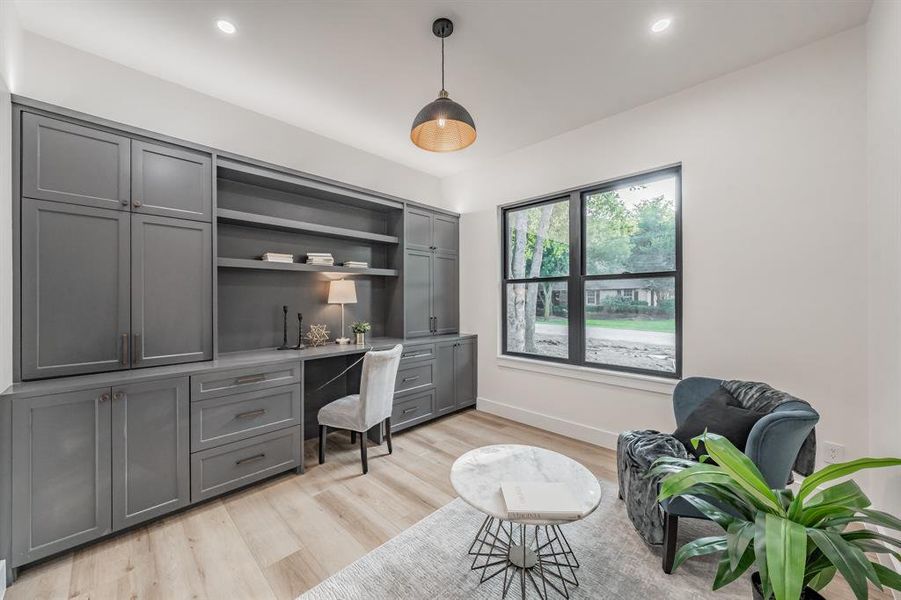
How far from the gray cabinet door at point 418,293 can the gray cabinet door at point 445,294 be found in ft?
0.26

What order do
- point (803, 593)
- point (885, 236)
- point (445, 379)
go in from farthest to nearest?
point (445, 379) < point (885, 236) < point (803, 593)

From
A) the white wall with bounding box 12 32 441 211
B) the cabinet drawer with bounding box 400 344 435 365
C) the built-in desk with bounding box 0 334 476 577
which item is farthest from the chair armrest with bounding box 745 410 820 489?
the white wall with bounding box 12 32 441 211

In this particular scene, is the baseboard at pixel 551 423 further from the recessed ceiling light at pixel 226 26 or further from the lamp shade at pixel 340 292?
the recessed ceiling light at pixel 226 26

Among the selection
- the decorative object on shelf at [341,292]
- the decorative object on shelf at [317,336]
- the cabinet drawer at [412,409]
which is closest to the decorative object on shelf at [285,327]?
the decorative object on shelf at [317,336]

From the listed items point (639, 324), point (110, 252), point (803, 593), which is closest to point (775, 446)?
point (803, 593)

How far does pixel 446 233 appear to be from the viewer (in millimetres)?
4352

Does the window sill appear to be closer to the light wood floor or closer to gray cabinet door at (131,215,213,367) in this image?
the light wood floor

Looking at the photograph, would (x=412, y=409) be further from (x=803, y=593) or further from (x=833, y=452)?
(x=833, y=452)

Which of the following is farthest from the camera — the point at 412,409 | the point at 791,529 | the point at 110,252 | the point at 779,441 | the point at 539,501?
the point at 412,409

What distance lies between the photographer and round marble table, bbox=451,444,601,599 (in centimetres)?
156

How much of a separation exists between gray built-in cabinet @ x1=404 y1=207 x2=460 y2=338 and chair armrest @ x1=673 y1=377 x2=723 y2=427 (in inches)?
99.1

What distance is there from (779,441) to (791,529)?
844mm

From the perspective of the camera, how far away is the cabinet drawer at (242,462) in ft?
7.45

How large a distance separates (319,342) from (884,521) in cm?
346
